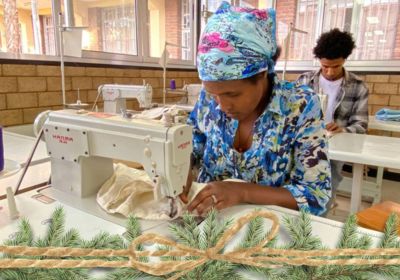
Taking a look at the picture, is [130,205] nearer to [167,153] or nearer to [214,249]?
[167,153]

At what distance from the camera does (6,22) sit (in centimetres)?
195

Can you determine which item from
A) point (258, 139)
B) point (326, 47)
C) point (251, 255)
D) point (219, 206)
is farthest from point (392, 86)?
point (251, 255)

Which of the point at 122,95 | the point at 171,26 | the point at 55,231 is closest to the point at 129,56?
the point at 171,26

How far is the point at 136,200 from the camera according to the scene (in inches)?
33.6

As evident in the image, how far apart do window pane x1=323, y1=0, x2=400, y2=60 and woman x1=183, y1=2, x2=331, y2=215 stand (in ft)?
9.99

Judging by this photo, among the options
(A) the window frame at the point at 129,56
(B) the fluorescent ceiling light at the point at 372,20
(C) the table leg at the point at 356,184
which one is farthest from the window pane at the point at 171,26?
(B) the fluorescent ceiling light at the point at 372,20

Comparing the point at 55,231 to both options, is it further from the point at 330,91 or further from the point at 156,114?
the point at 330,91

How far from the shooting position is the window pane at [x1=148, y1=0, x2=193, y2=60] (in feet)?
10.5

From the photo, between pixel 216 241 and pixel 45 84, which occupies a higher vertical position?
pixel 45 84

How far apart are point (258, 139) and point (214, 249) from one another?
2.13 feet

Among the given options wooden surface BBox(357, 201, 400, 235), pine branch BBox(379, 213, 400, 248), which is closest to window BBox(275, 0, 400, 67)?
wooden surface BBox(357, 201, 400, 235)

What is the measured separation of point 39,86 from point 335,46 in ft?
6.92

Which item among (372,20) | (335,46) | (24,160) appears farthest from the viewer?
(372,20)

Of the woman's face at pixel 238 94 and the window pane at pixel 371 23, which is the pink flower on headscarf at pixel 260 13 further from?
the window pane at pixel 371 23
